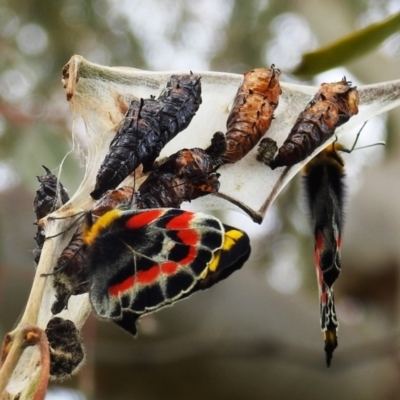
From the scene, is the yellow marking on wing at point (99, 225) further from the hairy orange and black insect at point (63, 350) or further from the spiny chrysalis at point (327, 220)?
the spiny chrysalis at point (327, 220)

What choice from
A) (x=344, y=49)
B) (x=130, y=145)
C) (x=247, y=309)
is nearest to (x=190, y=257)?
(x=130, y=145)

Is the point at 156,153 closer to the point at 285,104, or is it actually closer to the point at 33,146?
the point at 285,104

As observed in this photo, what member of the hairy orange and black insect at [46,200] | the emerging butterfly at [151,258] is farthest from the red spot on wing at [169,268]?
the hairy orange and black insect at [46,200]

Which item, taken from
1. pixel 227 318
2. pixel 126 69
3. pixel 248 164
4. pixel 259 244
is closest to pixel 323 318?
pixel 248 164

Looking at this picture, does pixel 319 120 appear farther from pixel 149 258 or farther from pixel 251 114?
pixel 149 258

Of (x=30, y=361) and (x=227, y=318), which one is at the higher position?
(x=227, y=318)

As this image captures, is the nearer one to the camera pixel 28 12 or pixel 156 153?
pixel 156 153
